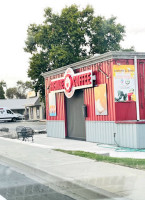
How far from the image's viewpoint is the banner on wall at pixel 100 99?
66.2 feet

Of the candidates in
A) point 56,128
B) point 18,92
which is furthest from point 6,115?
point 18,92

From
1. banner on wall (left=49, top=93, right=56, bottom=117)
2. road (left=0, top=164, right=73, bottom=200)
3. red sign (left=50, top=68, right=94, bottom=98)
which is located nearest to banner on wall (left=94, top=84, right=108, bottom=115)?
red sign (left=50, top=68, right=94, bottom=98)

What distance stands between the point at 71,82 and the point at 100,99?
314 centimetres

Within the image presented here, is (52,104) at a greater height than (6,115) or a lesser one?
greater

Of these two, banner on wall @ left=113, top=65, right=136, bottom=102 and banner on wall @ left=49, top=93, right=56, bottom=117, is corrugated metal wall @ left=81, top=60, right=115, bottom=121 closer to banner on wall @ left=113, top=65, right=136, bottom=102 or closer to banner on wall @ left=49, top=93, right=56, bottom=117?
banner on wall @ left=113, top=65, right=136, bottom=102

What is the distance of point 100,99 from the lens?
20641 mm

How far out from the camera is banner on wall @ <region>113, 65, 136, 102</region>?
19375 millimetres

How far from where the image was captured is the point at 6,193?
854cm

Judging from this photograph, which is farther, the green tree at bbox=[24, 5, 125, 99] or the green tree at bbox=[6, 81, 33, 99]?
the green tree at bbox=[6, 81, 33, 99]

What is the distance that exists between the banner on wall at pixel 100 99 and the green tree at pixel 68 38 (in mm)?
22902

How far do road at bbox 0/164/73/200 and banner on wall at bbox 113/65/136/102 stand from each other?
30.8 ft

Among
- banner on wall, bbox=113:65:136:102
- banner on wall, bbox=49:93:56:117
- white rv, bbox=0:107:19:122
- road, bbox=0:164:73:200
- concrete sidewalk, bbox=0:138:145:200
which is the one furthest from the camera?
white rv, bbox=0:107:19:122

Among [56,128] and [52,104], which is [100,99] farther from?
[52,104]

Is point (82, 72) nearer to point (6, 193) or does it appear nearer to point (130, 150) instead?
point (130, 150)
